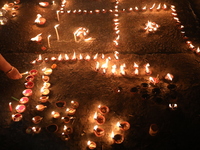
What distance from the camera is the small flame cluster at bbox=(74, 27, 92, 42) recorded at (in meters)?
5.76

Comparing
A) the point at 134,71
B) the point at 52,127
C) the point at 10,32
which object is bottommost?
the point at 52,127

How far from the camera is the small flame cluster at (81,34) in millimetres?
5762

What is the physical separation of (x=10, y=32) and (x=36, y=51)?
1.60 metres

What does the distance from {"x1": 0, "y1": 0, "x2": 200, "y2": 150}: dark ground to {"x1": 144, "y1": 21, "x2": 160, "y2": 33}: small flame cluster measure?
0.19 metres

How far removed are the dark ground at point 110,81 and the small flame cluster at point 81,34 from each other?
8.2 inches

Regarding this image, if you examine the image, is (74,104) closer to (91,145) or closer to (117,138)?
(91,145)

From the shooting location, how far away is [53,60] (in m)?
5.09

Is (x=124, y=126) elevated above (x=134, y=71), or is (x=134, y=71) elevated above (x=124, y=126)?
(x=134, y=71)

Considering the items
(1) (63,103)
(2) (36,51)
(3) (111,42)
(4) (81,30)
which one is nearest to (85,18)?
(4) (81,30)

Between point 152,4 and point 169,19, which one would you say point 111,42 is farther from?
point 152,4

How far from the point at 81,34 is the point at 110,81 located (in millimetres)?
2325

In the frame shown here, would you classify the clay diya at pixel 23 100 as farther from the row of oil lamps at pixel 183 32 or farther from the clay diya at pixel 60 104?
the row of oil lamps at pixel 183 32

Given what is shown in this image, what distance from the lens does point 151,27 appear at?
5992 millimetres

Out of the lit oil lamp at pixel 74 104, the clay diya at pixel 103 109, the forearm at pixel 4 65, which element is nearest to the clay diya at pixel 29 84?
the forearm at pixel 4 65
